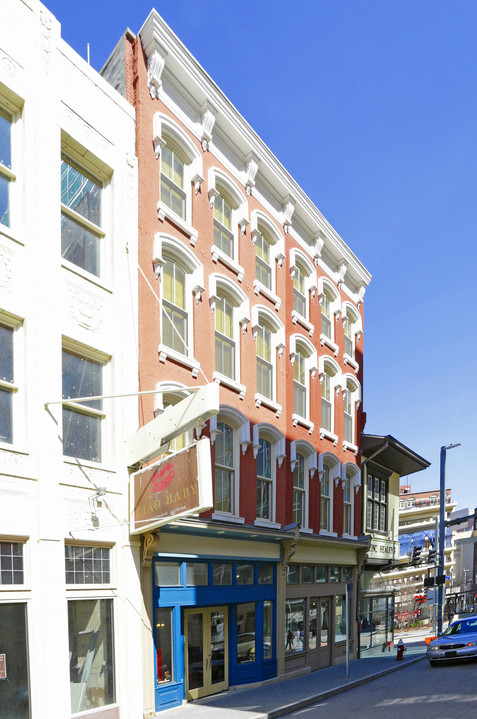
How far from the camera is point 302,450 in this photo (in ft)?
78.6

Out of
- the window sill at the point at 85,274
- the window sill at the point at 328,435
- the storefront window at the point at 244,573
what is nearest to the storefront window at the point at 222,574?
the storefront window at the point at 244,573

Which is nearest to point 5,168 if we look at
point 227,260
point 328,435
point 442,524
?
point 227,260

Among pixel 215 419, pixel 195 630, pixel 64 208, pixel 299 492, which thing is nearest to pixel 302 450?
pixel 299 492

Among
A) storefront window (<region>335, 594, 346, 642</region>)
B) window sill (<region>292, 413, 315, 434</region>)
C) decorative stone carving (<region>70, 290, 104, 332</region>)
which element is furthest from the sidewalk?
decorative stone carving (<region>70, 290, 104, 332</region>)

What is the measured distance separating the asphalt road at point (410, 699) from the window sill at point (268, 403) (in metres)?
7.76

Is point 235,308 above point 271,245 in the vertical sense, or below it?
below

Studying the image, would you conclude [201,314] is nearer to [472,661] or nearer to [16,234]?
[16,234]

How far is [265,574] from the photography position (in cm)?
2077

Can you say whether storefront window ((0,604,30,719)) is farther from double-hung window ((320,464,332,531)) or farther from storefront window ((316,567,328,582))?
double-hung window ((320,464,332,531))

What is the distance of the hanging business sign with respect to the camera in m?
12.4

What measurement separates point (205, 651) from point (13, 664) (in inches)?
280

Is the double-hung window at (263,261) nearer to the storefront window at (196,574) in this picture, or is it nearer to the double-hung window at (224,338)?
the double-hung window at (224,338)

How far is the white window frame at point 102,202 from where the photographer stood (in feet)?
46.6

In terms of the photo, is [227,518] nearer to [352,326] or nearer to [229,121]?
[229,121]
